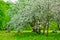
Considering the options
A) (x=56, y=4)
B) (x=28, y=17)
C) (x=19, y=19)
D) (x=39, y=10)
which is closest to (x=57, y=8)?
(x=56, y=4)

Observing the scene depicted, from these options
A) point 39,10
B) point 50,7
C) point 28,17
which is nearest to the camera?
point 50,7

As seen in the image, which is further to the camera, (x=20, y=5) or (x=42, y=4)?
(x=20, y=5)

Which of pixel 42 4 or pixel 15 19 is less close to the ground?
pixel 42 4

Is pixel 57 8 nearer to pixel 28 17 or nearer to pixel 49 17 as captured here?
pixel 49 17

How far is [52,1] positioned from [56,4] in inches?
33.4

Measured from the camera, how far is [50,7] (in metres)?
17.4

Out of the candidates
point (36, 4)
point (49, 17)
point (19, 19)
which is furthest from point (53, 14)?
point (19, 19)

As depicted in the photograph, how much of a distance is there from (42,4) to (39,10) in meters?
1.02

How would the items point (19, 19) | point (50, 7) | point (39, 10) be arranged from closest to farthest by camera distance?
point (50, 7) < point (39, 10) < point (19, 19)

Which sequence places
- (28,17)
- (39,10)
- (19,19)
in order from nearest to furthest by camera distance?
(39,10) < (28,17) < (19,19)

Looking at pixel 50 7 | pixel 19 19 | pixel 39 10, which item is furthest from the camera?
pixel 19 19

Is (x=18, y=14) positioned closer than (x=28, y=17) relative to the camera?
No

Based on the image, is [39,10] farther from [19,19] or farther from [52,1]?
[19,19]

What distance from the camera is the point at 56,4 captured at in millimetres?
18172
